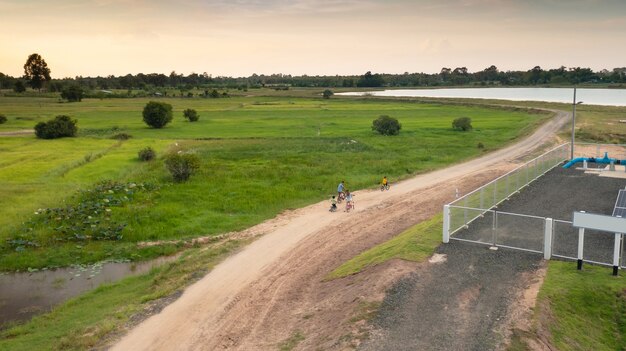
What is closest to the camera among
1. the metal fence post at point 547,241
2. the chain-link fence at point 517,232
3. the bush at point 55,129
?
the metal fence post at point 547,241

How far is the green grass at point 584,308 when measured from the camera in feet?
49.5

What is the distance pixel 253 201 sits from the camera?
121 ft

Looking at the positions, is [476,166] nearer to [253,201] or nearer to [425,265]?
[253,201]

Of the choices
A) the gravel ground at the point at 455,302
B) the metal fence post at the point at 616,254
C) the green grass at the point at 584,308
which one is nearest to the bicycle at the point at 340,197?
the gravel ground at the point at 455,302

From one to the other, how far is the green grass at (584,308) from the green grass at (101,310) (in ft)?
44.8

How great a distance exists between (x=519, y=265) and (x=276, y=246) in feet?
39.5

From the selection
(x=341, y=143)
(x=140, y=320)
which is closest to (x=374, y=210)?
(x=140, y=320)

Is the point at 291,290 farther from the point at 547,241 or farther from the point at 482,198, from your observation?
the point at 482,198

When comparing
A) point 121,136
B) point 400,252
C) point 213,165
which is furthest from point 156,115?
point 400,252

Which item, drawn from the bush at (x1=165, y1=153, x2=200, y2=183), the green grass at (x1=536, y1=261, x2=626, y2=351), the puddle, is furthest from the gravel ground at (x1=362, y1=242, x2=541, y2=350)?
the bush at (x1=165, y1=153, x2=200, y2=183)

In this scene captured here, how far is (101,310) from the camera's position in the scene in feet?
69.4

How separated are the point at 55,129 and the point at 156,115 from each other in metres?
14.3

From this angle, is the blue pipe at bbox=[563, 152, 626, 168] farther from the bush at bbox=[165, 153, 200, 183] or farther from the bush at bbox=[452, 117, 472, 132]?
the bush at bbox=[452, 117, 472, 132]

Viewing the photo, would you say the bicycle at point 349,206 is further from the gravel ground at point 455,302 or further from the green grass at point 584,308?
the green grass at point 584,308
